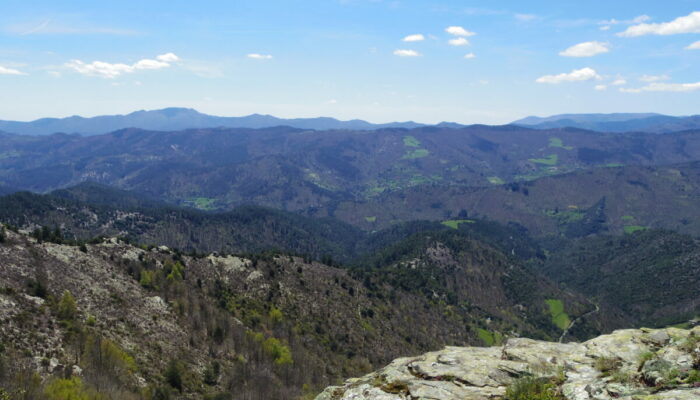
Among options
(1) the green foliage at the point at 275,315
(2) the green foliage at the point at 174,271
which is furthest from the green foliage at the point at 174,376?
(1) the green foliage at the point at 275,315

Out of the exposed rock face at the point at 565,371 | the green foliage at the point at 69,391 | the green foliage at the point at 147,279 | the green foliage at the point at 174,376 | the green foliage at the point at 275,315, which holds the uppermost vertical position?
the exposed rock face at the point at 565,371

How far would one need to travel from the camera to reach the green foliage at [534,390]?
30.2m

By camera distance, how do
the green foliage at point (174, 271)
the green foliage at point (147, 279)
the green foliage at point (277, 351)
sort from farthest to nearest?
the green foliage at point (174, 271) < the green foliage at point (147, 279) < the green foliage at point (277, 351)

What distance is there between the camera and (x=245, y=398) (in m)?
82.2

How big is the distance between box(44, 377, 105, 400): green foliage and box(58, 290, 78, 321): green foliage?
23.9 m

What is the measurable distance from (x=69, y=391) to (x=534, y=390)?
57.6 m

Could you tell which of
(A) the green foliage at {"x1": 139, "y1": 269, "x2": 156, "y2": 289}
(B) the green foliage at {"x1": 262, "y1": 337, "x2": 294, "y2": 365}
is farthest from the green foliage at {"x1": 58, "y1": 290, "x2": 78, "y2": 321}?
(B) the green foliage at {"x1": 262, "y1": 337, "x2": 294, "y2": 365}

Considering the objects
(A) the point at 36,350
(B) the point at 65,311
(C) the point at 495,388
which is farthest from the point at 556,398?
(B) the point at 65,311

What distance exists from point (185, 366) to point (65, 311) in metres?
24.5

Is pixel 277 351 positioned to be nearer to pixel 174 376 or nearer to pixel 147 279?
pixel 147 279

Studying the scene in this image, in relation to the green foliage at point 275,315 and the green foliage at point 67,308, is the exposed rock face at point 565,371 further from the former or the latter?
the green foliage at point 275,315

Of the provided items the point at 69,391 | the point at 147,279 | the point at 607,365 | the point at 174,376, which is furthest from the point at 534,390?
the point at 147,279

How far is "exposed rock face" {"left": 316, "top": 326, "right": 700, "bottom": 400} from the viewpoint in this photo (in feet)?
96.6

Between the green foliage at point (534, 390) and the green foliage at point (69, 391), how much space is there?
177 ft
